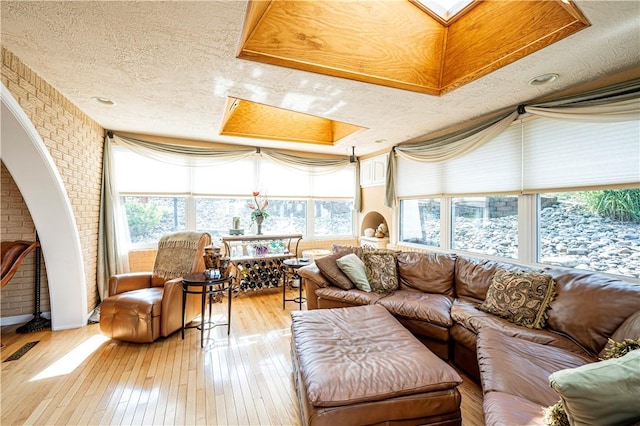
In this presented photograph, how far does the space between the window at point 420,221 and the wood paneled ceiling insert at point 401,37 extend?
1.99m

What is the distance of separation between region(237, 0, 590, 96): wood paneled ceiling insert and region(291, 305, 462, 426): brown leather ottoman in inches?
80.0

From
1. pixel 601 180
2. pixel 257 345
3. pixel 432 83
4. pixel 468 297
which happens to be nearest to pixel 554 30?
pixel 432 83

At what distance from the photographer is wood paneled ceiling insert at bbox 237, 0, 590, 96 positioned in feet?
6.02

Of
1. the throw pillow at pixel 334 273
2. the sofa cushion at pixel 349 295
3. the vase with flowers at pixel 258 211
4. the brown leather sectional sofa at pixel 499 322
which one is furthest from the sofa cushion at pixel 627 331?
the vase with flowers at pixel 258 211

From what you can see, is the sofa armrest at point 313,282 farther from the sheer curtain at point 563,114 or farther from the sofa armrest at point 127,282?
the sheer curtain at point 563,114

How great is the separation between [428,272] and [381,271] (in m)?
0.52

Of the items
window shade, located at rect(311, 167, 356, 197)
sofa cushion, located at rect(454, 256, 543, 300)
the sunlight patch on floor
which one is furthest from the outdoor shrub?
the sunlight patch on floor

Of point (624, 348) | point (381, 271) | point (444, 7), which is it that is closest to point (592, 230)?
point (624, 348)

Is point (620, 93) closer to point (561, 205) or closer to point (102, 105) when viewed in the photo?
point (561, 205)

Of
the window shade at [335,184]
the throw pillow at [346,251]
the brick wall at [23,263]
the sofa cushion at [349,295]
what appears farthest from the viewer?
the window shade at [335,184]

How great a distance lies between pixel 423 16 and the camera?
2309 millimetres

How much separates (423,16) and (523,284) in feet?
7.88

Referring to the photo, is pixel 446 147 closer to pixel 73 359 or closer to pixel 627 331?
pixel 627 331

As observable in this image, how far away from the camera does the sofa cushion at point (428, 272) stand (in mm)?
2996
